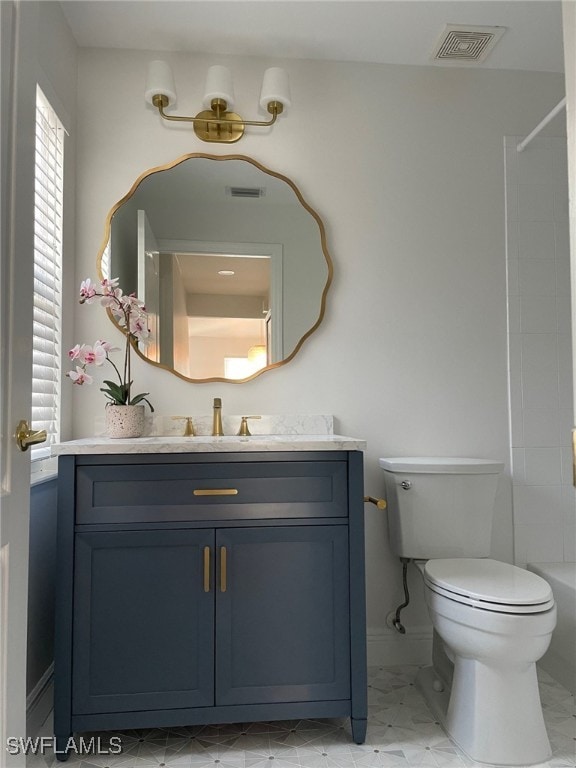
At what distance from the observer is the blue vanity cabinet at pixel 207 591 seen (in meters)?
1.58

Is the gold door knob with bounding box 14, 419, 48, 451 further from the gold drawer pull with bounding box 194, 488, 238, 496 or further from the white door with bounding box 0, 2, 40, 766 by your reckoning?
the gold drawer pull with bounding box 194, 488, 238, 496

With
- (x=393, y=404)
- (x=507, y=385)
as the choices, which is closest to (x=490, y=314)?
(x=507, y=385)

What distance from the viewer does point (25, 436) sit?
101 centimetres

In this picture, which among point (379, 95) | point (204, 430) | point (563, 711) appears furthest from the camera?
point (379, 95)

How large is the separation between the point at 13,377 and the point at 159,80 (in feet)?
4.97

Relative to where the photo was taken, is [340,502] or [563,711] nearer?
[340,502]

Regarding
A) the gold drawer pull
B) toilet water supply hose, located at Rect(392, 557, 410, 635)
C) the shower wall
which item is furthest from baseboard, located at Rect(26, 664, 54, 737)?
the shower wall

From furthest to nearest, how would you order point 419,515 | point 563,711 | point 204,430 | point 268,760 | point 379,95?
point 379,95, point 204,430, point 419,515, point 563,711, point 268,760

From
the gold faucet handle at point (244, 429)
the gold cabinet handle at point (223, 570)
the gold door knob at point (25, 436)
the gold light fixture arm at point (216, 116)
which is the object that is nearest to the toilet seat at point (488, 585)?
the gold cabinet handle at point (223, 570)

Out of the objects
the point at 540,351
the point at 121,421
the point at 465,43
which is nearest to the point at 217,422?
the point at 121,421

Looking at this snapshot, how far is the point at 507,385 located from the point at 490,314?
0.98 ft

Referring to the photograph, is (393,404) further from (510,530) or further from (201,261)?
(201,261)

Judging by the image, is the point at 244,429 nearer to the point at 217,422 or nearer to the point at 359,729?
the point at 217,422

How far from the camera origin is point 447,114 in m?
2.32
